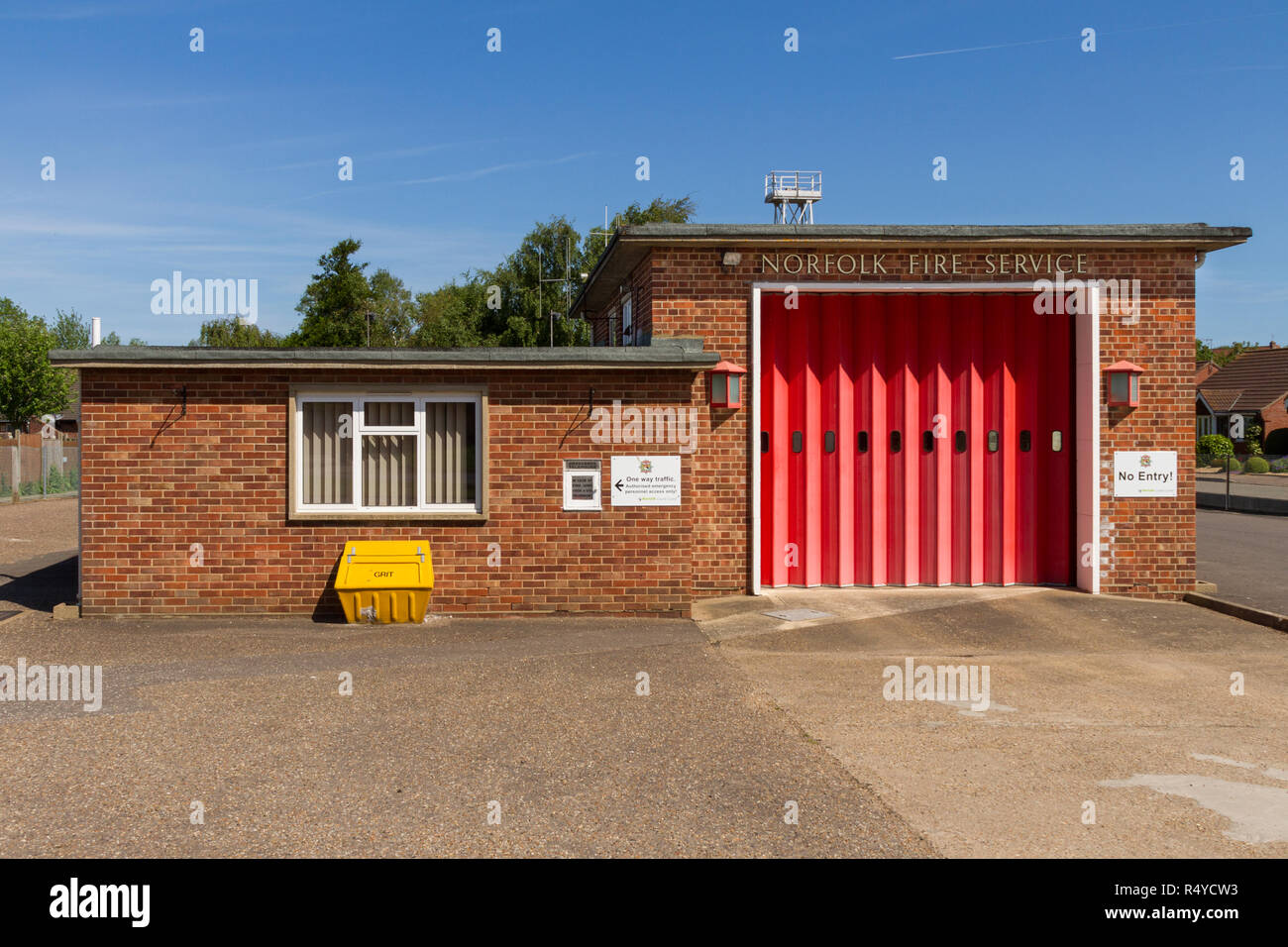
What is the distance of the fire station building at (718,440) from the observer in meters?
10.8

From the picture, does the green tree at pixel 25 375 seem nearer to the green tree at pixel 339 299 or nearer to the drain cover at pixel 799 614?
the green tree at pixel 339 299

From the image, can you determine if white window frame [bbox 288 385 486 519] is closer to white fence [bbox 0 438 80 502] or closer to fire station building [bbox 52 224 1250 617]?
fire station building [bbox 52 224 1250 617]

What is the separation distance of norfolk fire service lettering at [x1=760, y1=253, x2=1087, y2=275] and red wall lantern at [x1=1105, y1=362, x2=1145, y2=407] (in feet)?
3.81

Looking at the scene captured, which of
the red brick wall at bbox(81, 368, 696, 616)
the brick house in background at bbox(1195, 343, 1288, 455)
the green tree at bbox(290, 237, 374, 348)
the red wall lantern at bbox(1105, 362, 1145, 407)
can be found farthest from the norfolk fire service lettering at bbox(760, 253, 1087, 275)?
the brick house in background at bbox(1195, 343, 1288, 455)

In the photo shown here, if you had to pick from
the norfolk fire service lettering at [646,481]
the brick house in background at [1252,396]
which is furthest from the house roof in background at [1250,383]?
the norfolk fire service lettering at [646,481]

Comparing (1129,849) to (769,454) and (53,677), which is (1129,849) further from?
(769,454)

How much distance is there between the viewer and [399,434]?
11172 mm

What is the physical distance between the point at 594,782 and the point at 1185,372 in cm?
964

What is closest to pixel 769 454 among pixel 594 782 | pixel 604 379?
pixel 604 379

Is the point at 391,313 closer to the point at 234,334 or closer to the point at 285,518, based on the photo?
the point at 234,334

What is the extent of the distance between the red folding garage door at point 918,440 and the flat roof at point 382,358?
1.90m

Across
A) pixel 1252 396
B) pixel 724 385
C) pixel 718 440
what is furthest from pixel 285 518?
pixel 1252 396

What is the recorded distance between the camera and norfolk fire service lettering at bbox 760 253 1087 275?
39.5 feet
